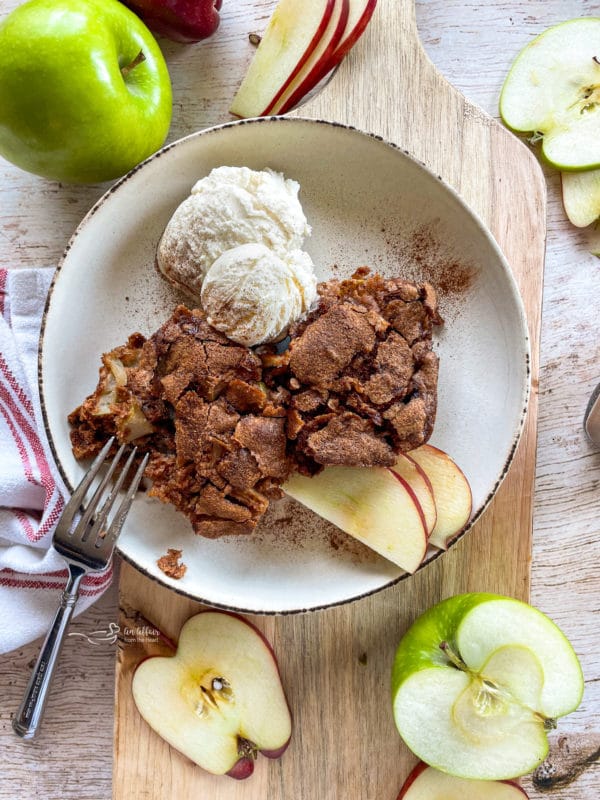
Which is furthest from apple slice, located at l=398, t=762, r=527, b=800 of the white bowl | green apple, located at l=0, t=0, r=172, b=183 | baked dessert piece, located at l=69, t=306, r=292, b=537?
green apple, located at l=0, t=0, r=172, b=183

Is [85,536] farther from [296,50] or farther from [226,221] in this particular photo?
[296,50]

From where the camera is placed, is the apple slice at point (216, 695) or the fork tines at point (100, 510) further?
the apple slice at point (216, 695)

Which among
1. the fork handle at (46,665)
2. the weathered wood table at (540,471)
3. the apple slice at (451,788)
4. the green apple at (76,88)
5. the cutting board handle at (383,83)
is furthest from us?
the weathered wood table at (540,471)

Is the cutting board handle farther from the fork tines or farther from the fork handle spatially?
the fork handle

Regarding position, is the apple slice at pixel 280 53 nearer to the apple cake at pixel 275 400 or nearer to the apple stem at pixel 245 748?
the apple cake at pixel 275 400

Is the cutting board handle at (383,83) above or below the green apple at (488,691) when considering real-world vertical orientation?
above

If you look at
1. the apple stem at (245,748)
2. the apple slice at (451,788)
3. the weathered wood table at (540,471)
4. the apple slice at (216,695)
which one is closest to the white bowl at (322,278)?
the apple slice at (216,695)
